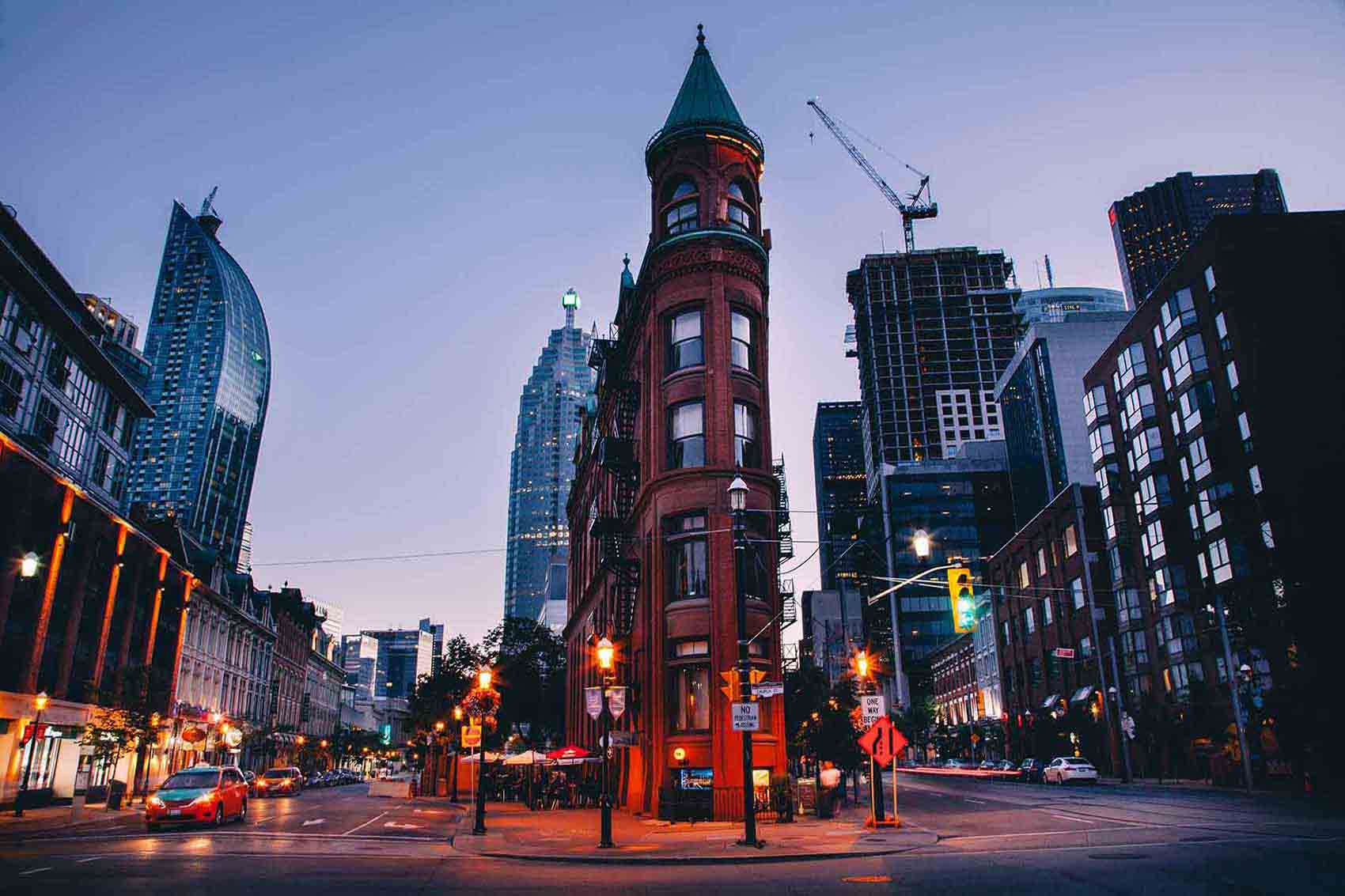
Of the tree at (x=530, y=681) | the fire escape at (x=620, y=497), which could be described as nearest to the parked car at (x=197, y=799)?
the fire escape at (x=620, y=497)

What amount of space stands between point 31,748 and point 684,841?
1415 inches

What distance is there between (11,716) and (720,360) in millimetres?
34401

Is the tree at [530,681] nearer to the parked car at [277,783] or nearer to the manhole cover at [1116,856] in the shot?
the parked car at [277,783]

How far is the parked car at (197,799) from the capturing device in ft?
81.5

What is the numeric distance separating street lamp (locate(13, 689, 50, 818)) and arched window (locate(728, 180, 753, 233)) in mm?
28180

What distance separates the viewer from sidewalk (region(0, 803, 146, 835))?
88.4ft

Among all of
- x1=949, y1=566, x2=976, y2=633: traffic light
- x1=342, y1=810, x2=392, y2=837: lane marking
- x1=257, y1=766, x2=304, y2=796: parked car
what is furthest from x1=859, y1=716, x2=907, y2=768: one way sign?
x1=257, y1=766, x2=304, y2=796: parked car

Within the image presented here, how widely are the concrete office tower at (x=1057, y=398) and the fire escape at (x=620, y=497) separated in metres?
101

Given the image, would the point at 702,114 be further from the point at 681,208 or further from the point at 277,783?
the point at 277,783

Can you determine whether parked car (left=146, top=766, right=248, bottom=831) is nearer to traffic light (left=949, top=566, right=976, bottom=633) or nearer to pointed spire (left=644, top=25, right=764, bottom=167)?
traffic light (left=949, top=566, right=976, bottom=633)

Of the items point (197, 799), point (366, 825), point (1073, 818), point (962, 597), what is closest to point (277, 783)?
point (366, 825)

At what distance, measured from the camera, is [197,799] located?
83.7 feet

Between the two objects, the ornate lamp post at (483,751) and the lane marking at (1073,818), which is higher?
the ornate lamp post at (483,751)

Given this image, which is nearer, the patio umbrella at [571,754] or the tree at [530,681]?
the patio umbrella at [571,754]
